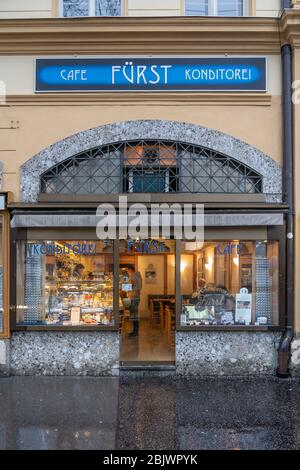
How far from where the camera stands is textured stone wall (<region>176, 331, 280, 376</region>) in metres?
7.25

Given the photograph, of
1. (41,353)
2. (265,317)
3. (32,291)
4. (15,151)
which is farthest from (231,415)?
(15,151)

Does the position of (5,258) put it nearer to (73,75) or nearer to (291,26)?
(73,75)

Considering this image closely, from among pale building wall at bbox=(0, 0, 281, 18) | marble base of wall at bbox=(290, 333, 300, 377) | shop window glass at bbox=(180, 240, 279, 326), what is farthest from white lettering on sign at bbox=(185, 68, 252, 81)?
marble base of wall at bbox=(290, 333, 300, 377)

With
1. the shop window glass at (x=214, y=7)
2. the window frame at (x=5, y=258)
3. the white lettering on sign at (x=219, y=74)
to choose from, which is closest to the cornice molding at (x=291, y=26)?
the white lettering on sign at (x=219, y=74)

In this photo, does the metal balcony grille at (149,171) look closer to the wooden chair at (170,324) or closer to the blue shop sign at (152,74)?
the blue shop sign at (152,74)

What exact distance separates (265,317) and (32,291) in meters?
4.19

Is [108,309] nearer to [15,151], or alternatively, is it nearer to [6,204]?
[6,204]

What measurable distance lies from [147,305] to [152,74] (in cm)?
739

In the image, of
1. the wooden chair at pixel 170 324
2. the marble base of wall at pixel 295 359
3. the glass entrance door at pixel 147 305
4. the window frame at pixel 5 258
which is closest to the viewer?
the marble base of wall at pixel 295 359

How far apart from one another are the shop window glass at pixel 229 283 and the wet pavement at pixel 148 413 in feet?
3.64

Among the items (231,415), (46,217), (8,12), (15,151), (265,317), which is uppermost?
(8,12)

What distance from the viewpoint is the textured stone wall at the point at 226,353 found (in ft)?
23.8

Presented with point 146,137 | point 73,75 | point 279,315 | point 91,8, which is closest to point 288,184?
point 279,315

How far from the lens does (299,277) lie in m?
7.28
